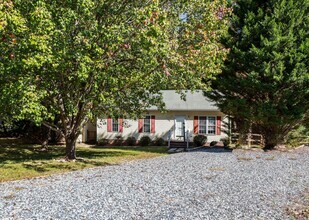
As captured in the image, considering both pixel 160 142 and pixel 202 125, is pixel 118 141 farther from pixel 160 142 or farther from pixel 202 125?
pixel 202 125

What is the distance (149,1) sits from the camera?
13.5 metres

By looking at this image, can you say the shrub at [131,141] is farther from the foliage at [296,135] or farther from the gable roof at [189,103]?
the foliage at [296,135]

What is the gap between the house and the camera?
88.7 ft

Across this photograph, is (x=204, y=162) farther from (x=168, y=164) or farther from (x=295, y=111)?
(x=295, y=111)

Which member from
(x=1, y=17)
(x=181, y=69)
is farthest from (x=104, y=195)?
(x=181, y=69)

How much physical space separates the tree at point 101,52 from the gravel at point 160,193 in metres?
3.06

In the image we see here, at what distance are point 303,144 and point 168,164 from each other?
13.4 metres

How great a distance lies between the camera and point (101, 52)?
1175 centimetres

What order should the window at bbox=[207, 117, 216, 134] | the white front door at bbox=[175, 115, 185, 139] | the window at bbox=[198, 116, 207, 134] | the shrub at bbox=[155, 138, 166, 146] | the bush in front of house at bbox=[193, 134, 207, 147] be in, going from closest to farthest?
the bush in front of house at bbox=[193, 134, 207, 147] < the window at bbox=[207, 117, 216, 134] < the window at bbox=[198, 116, 207, 134] < the shrub at bbox=[155, 138, 166, 146] < the white front door at bbox=[175, 115, 185, 139]

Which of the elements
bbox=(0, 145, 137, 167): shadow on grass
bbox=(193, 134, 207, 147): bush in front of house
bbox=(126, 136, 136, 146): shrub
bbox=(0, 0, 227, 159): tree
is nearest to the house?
bbox=(126, 136, 136, 146): shrub

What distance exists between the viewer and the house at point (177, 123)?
88.7ft

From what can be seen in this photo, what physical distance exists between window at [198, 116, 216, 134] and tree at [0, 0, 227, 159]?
11294mm

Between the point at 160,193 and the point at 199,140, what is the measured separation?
1775cm

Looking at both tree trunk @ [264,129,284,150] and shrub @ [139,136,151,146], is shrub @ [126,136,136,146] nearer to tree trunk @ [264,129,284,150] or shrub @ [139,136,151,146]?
shrub @ [139,136,151,146]
